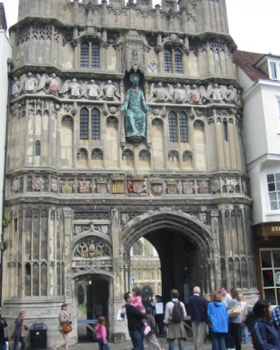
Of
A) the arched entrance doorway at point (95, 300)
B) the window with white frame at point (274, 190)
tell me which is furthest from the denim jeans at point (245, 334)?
the window with white frame at point (274, 190)

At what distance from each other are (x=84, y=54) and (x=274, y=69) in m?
10.3

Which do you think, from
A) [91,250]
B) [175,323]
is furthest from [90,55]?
[175,323]

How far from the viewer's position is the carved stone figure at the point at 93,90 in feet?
76.3

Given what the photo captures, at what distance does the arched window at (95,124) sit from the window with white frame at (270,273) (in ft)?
33.5

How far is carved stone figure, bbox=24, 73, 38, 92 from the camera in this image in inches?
880

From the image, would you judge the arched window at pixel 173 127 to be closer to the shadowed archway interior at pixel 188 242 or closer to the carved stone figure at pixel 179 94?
the carved stone figure at pixel 179 94

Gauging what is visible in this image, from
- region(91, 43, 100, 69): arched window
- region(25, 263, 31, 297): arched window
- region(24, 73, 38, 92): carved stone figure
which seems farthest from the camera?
region(91, 43, 100, 69): arched window

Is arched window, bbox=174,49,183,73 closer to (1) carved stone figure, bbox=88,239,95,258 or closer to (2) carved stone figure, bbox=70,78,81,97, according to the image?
(2) carved stone figure, bbox=70,78,81,97

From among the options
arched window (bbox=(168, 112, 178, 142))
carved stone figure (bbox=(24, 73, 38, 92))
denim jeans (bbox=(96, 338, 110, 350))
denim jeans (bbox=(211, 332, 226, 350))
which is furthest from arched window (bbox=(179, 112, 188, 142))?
denim jeans (bbox=(211, 332, 226, 350))

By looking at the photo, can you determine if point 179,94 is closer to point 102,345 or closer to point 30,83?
point 30,83

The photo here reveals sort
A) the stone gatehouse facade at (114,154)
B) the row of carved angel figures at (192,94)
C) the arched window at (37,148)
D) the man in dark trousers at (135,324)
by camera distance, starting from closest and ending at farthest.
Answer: the man in dark trousers at (135,324), the stone gatehouse facade at (114,154), the arched window at (37,148), the row of carved angel figures at (192,94)

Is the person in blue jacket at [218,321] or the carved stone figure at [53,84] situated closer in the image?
the person in blue jacket at [218,321]

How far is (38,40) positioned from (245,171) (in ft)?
40.9

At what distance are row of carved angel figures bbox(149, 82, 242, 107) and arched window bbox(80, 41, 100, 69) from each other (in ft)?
10.7
